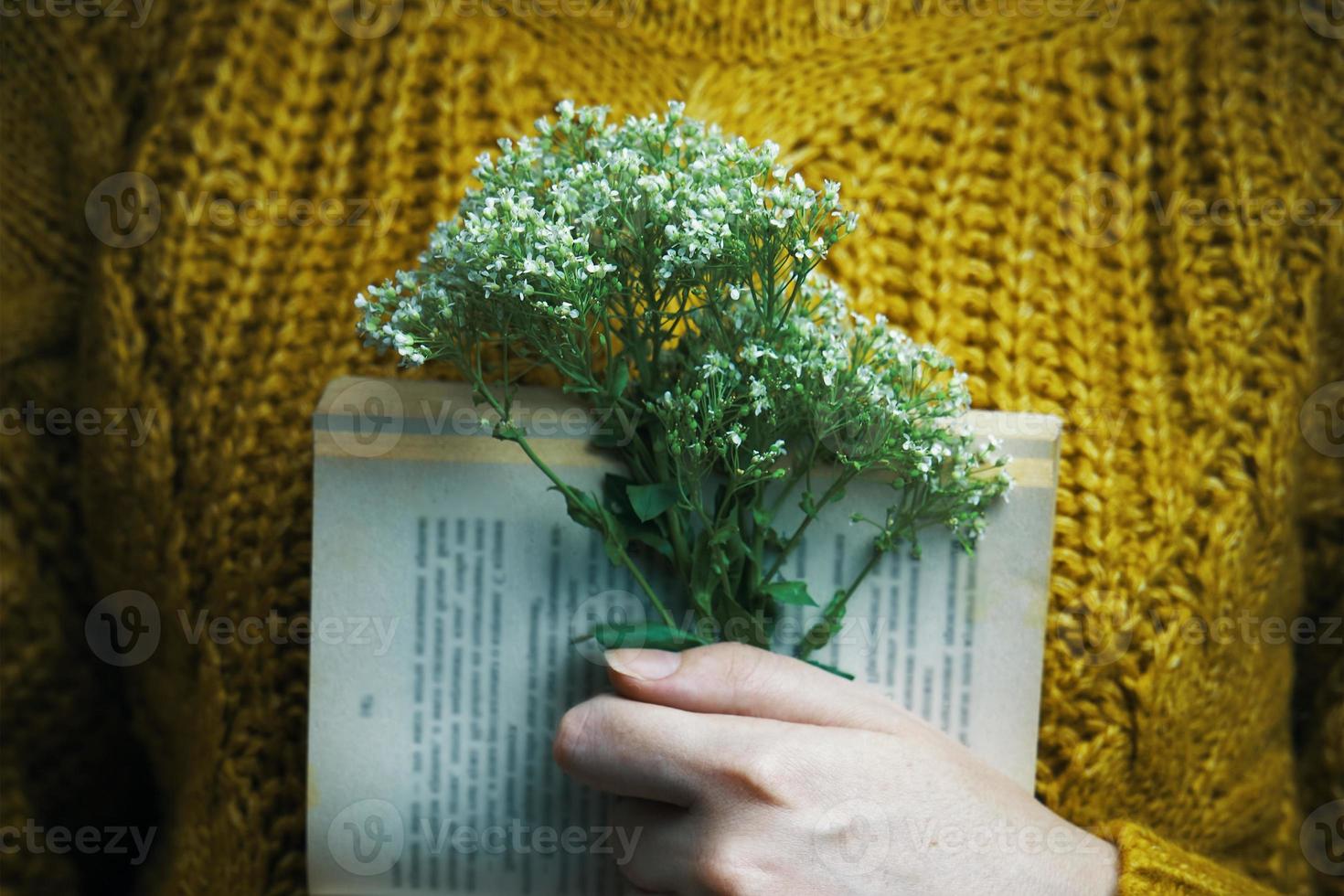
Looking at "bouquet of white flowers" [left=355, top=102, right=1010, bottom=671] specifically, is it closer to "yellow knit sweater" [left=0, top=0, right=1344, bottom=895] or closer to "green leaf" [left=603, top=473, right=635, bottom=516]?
"green leaf" [left=603, top=473, right=635, bottom=516]

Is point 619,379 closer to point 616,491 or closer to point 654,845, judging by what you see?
point 616,491

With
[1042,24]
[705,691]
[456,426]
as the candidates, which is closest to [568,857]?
[705,691]

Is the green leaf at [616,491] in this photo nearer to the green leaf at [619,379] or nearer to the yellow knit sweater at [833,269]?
the green leaf at [619,379]

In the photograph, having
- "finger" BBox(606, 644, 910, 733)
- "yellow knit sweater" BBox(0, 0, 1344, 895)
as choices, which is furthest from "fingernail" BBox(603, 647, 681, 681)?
"yellow knit sweater" BBox(0, 0, 1344, 895)

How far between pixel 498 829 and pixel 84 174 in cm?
57

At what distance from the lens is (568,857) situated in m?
0.59

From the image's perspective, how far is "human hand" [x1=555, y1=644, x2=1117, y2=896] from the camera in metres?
0.49

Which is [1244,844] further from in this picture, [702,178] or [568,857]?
[702,178]

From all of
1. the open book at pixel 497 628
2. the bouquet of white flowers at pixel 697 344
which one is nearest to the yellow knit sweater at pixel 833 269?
the open book at pixel 497 628

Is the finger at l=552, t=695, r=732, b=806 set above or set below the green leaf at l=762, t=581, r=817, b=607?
below

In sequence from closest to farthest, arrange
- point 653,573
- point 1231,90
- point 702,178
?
point 702,178 < point 653,573 < point 1231,90

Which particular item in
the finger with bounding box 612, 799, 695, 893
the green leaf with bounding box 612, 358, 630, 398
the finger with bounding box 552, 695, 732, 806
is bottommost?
the finger with bounding box 612, 799, 695, 893

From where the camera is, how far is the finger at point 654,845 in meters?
0.50

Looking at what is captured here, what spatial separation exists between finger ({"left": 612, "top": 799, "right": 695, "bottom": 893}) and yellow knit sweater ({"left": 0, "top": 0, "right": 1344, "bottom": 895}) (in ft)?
0.80
